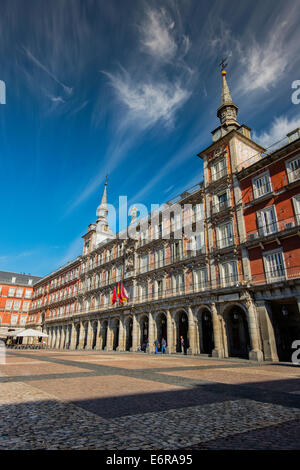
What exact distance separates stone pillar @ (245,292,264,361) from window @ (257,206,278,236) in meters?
4.85

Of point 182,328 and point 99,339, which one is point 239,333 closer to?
point 182,328

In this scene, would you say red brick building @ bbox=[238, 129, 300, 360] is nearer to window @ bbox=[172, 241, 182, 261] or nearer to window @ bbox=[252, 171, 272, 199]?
window @ bbox=[252, 171, 272, 199]

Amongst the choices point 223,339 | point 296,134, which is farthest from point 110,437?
point 296,134

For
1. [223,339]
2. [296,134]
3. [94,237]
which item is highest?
[94,237]

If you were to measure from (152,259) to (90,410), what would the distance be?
26.2 metres

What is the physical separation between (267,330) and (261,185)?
428 inches

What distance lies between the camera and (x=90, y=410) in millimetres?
5434

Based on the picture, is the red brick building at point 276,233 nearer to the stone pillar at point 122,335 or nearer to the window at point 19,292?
the stone pillar at point 122,335

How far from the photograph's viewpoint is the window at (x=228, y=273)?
2195 centimetres

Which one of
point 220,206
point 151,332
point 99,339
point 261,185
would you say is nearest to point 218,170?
point 220,206

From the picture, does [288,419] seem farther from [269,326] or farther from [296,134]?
[296,134]

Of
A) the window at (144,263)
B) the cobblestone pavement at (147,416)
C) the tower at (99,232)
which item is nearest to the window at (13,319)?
the tower at (99,232)

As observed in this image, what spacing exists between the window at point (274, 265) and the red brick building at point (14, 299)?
2358 inches

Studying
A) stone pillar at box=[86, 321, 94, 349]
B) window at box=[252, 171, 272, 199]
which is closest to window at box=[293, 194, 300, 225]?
window at box=[252, 171, 272, 199]
